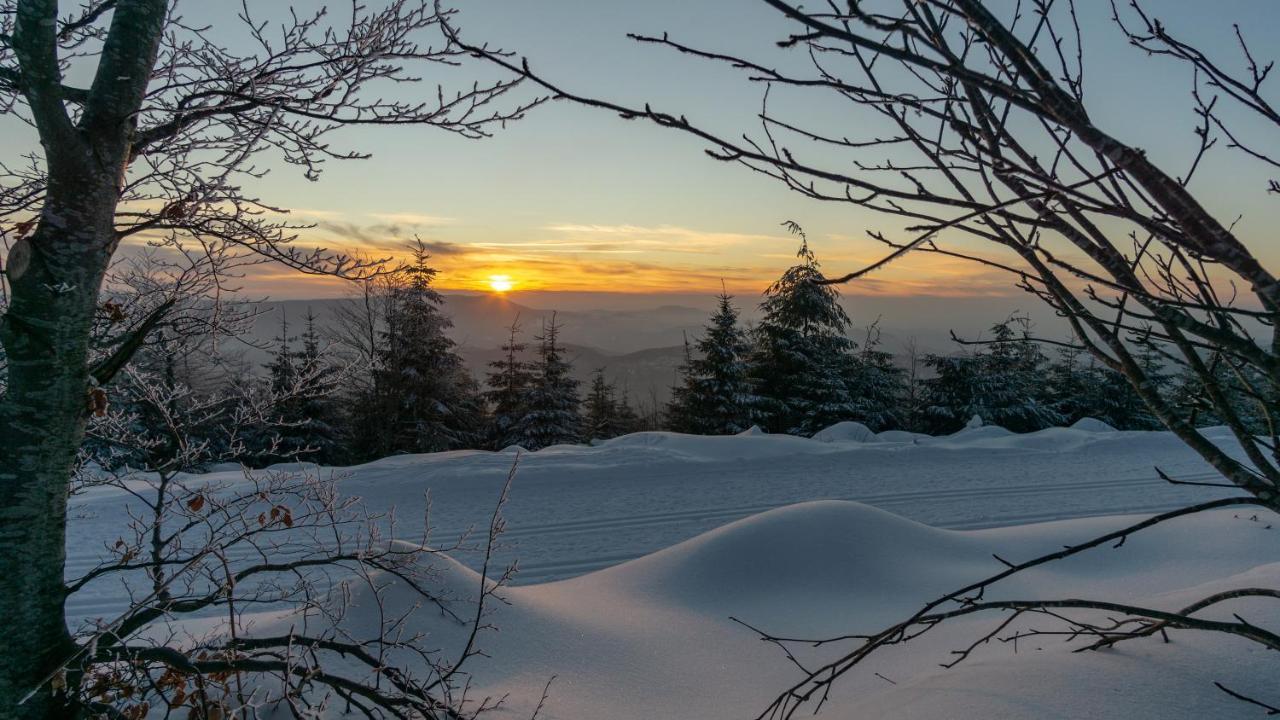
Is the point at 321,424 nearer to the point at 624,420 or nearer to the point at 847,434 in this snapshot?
the point at 624,420

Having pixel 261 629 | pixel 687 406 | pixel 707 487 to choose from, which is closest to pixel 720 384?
pixel 687 406

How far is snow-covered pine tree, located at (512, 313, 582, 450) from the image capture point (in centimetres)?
2288

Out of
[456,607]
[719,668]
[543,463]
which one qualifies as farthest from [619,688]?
[543,463]

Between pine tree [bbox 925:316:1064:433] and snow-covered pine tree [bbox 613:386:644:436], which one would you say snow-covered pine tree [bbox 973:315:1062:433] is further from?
snow-covered pine tree [bbox 613:386:644:436]

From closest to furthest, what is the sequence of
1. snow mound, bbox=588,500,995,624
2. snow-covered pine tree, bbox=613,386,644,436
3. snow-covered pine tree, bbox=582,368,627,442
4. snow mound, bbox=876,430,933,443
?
snow mound, bbox=588,500,995,624 → snow mound, bbox=876,430,933,443 → snow-covered pine tree, bbox=582,368,627,442 → snow-covered pine tree, bbox=613,386,644,436

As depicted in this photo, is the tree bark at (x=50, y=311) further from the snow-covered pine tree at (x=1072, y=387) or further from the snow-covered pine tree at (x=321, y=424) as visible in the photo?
the snow-covered pine tree at (x=1072, y=387)

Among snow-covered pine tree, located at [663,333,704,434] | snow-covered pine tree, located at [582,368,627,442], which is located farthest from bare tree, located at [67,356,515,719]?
snow-covered pine tree, located at [582,368,627,442]

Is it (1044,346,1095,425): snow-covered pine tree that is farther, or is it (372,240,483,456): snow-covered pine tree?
(1044,346,1095,425): snow-covered pine tree

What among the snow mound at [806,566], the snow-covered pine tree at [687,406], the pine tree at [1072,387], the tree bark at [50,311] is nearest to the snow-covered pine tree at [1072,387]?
the pine tree at [1072,387]

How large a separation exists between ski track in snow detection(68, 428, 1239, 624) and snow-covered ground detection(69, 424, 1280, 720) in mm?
50

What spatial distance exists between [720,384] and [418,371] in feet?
35.8

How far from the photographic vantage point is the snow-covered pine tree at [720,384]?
21797 millimetres

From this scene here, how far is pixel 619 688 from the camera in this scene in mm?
3645

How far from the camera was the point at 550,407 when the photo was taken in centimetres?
2341
